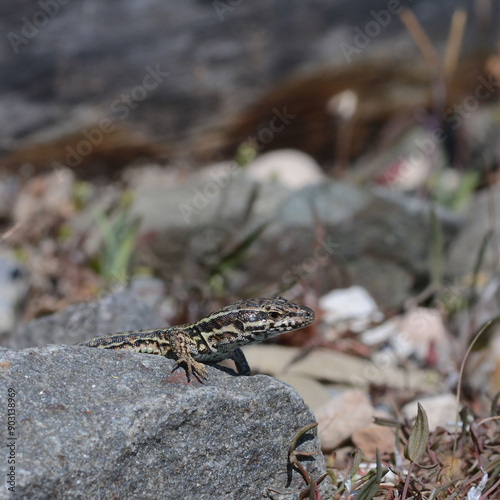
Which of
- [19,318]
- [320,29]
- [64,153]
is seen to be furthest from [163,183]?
[19,318]

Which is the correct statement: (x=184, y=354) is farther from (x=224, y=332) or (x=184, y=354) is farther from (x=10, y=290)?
(x=10, y=290)

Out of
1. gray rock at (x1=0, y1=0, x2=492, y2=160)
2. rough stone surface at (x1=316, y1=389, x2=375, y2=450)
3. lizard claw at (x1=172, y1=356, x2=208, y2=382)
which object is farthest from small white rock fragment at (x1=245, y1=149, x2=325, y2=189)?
lizard claw at (x1=172, y1=356, x2=208, y2=382)

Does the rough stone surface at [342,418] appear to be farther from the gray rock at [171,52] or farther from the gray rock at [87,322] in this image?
the gray rock at [171,52]

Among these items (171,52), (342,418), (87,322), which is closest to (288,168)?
(171,52)

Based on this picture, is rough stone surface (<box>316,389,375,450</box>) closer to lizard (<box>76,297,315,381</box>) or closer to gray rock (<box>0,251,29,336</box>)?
lizard (<box>76,297,315,381</box>)

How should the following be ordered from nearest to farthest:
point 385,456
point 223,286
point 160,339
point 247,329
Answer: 1. point 247,329
2. point 160,339
3. point 385,456
4. point 223,286

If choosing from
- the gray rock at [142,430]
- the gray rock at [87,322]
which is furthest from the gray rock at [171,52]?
the gray rock at [142,430]

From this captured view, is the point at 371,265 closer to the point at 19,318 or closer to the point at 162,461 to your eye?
the point at 19,318
